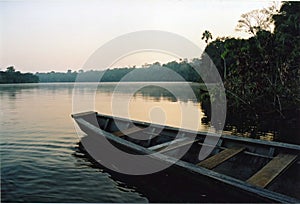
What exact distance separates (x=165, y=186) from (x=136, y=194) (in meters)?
0.51

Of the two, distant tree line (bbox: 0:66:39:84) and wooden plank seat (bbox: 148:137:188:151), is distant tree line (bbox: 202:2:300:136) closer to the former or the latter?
wooden plank seat (bbox: 148:137:188:151)

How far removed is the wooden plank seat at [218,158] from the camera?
399 centimetres

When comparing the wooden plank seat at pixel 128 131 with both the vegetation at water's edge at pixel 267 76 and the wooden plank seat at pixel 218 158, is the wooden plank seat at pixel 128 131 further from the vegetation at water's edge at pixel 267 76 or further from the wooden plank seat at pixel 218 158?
the vegetation at water's edge at pixel 267 76

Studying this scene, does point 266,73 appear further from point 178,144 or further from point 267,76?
point 178,144

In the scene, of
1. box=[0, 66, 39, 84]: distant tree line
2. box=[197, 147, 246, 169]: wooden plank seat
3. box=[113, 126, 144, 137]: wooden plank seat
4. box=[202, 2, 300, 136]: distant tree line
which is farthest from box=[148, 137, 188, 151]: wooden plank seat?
box=[0, 66, 39, 84]: distant tree line

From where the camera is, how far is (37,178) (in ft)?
15.4

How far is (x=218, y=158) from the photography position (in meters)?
4.36

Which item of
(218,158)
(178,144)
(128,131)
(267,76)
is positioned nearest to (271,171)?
(218,158)

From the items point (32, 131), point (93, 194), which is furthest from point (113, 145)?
point (32, 131)

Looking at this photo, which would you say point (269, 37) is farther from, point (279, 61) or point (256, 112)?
point (256, 112)

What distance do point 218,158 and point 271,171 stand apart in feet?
2.99

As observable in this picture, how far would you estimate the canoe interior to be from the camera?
3.84m

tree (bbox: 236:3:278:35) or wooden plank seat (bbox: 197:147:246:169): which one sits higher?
tree (bbox: 236:3:278:35)

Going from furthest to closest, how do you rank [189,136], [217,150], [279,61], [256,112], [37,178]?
1. [256,112]
2. [279,61]
3. [189,136]
4. [217,150]
5. [37,178]
